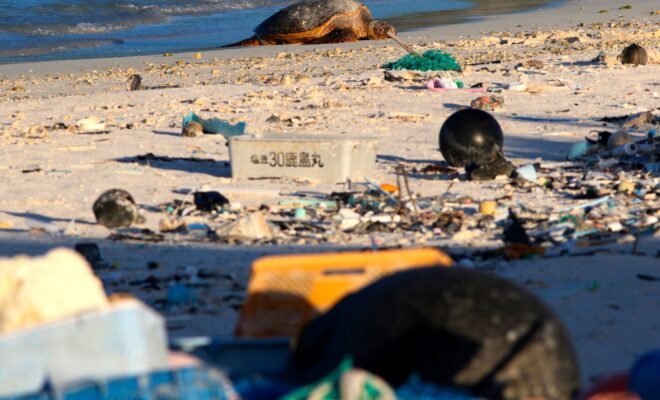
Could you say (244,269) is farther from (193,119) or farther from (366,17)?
(366,17)

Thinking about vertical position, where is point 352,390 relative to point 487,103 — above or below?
above

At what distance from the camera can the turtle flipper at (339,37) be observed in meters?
21.7

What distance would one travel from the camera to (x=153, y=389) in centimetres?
276

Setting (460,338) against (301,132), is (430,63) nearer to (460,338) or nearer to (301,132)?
(301,132)

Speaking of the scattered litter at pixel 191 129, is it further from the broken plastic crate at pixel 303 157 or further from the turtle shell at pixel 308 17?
the turtle shell at pixel 308 17

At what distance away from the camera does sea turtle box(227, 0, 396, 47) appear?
2172cm

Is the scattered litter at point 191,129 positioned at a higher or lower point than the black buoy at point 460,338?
lower

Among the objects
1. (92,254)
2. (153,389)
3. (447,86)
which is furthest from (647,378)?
(447,86)

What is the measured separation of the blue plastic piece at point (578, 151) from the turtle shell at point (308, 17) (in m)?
13.3

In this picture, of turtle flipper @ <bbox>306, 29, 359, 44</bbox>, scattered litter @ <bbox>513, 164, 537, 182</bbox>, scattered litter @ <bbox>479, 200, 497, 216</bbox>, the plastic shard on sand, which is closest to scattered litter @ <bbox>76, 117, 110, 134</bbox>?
scattered litter @ <bbox>513, 164, 537, 182</bbox>

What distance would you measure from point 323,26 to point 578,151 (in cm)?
1353

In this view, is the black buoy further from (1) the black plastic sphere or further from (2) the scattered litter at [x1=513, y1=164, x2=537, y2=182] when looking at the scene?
(1) the black plastic sphere

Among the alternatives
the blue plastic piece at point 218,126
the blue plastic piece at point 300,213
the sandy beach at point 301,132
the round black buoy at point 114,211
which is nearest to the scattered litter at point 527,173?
the sandy beach at point 301,132

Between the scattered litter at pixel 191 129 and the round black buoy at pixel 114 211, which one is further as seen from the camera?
the scattered litter at pixel 191 129
